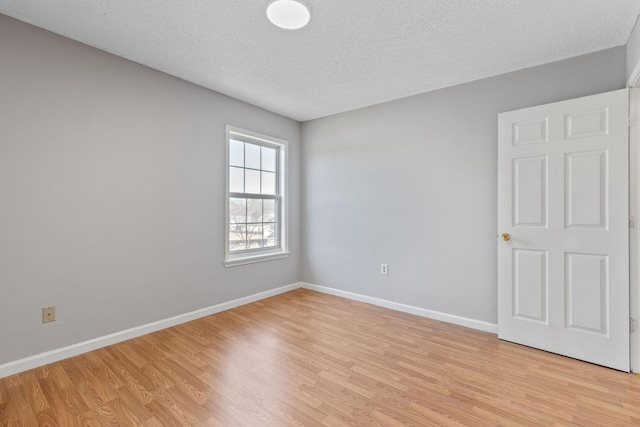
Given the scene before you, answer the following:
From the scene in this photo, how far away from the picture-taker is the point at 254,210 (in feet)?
12.5

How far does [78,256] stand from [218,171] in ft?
4.90

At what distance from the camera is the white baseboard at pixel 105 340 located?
2.04 meters

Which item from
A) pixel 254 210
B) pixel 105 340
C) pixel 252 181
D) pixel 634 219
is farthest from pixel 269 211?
pixel 634 219

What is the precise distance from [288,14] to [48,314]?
278 cm

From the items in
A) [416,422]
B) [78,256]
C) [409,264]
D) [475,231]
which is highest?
[475,231]

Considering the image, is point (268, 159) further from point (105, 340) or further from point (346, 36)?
point (105, 340)

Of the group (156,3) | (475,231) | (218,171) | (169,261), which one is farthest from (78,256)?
(475,231)

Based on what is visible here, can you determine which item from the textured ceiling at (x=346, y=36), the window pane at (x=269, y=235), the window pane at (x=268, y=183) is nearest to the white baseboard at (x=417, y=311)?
the window pane at (x=269, y=235)

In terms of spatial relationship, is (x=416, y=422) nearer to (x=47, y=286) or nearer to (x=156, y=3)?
(x=47, y=286)

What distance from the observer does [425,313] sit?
3.16 m

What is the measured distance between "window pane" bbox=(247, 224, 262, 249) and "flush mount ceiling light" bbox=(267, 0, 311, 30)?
238cm

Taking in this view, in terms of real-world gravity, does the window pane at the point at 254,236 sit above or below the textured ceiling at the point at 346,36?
below

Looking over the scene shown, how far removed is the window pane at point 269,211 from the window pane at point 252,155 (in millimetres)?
511

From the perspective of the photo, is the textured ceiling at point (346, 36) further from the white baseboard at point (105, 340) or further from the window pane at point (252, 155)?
the white baseboard at point (105, 340)
